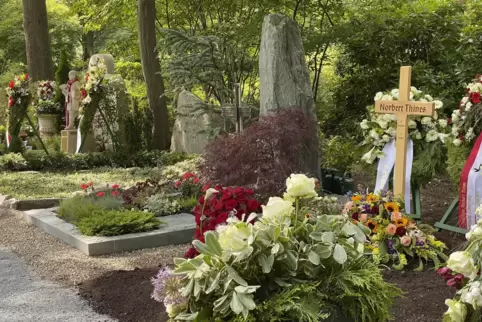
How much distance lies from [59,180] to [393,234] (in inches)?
289

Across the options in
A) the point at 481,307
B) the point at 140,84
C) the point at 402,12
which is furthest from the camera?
the point at 140,84

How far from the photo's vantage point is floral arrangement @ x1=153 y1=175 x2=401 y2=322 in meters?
2.62

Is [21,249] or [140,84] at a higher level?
[140,84]

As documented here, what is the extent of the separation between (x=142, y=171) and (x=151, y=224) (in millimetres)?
4964

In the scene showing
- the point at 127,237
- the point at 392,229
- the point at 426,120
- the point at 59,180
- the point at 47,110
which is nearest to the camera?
the point at 392,229

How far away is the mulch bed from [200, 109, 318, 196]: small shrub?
204 centimetres

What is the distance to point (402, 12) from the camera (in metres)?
12.8

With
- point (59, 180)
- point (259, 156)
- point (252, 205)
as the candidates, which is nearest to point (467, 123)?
point (259, 156)

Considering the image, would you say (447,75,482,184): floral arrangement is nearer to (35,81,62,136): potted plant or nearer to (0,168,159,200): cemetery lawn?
(0,168,159,200): cemetery lawn

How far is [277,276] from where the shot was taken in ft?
9.11

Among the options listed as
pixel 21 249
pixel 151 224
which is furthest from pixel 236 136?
pixel 21 249

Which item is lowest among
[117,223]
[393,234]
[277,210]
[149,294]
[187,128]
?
[149,294]

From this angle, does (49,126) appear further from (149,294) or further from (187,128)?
(149,294)

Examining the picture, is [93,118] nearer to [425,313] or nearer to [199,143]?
[199,143]
